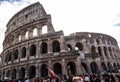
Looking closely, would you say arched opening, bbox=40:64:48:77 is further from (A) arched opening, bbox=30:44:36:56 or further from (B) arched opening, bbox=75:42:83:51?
(B) arched opening, bbox=75:42:83:51

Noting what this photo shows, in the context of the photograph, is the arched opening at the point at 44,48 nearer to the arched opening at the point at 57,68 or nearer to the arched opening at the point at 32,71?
the arched opening at the point at 32,71

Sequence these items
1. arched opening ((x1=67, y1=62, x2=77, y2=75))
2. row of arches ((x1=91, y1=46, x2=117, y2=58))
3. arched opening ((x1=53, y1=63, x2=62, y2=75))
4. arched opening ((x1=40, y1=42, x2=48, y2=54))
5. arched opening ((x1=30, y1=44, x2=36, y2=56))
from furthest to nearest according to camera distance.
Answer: row of arches ((x1=91, y1=46, x2=117, y2=58)) < arched opening ((x1=30, y1=44, x2=36, y2=56)) < arched opening ((x1=40, y1=42, x2=48, y2=54)) < arched opening ((x1=53, y1=63, x2=62, y2=75)) < arched opening ((x1=67, y1=62, x2=77, y2=75))

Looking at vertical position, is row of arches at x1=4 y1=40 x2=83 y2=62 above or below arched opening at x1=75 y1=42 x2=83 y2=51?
below

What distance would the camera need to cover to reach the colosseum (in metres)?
20.1

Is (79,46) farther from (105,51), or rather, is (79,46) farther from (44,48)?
(44,48)

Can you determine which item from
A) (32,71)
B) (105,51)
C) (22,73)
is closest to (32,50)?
(32,71)

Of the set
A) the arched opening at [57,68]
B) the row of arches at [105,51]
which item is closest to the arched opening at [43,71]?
the arched opening at [57,68]

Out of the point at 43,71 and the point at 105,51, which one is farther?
the point at 105,51

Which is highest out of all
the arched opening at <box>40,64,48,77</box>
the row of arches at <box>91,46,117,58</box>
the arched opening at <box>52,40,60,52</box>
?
the row of arches at <box>91,46,117,58</box>

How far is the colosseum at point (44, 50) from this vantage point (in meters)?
20.1

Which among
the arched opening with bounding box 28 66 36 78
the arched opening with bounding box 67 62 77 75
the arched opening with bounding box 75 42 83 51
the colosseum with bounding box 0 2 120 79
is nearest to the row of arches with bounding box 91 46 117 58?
the colosseum with bounding box 0 2 120 79

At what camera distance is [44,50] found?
22.6 metres

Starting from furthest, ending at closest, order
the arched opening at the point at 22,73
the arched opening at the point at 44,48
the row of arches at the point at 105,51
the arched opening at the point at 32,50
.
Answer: the row of arches at the point at 105,51, the arched opening at the point at 32,50, the arched opening at the point at 22,73, the arched opening at the point at 44,48

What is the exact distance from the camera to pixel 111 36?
35.2 m
